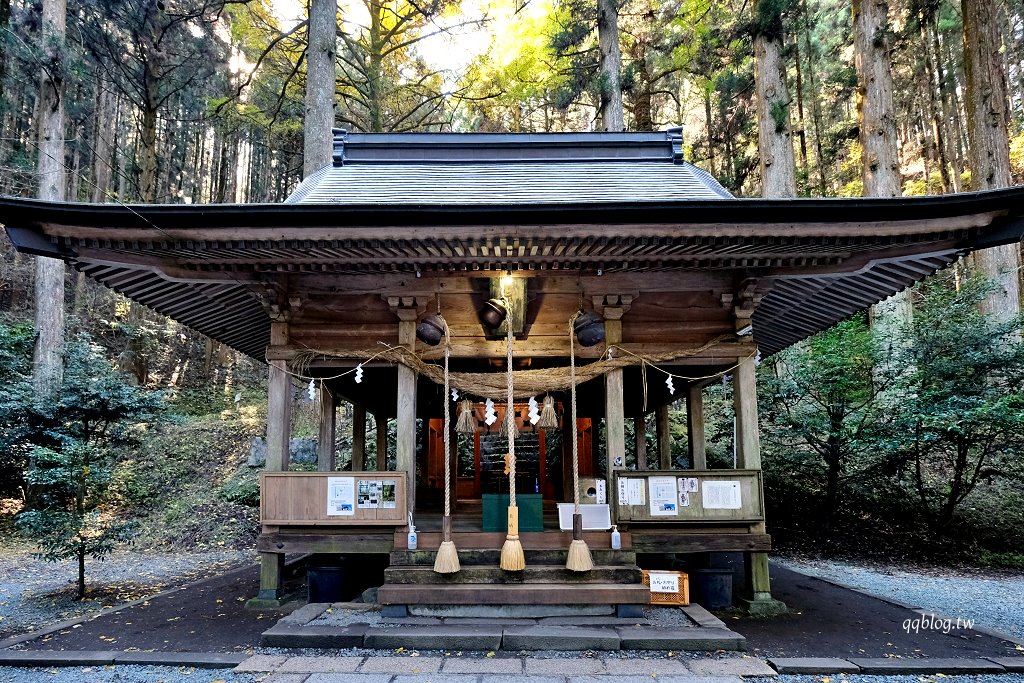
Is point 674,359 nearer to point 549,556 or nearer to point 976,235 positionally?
point 549,556

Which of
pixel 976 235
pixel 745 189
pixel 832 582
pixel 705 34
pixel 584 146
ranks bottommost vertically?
pixel 832 582

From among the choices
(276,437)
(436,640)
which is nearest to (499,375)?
(276,437)

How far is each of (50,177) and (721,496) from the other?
14746mm

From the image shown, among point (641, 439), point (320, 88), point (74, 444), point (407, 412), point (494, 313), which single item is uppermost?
point (320, 88)

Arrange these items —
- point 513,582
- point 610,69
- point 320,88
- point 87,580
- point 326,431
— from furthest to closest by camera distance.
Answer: point 610,69
point 320,88
point 326,431
point 87,580
point 513,582

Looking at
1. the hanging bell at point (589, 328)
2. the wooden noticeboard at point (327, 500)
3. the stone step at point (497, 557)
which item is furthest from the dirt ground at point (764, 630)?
the hanging bell at point (589, 328)

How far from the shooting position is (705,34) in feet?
51.8

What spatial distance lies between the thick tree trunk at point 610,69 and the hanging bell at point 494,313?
9959 millimetres

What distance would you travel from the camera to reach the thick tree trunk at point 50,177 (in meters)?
12.0

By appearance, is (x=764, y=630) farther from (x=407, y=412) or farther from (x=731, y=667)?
(x=407, y=412)

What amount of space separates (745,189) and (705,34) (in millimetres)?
6560

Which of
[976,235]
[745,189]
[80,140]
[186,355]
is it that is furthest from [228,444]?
[745,189]

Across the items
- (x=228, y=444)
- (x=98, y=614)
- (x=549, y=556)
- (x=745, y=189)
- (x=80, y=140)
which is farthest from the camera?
(x=745, y=189)

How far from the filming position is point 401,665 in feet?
14.2
